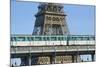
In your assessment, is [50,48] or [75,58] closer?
[50,48]

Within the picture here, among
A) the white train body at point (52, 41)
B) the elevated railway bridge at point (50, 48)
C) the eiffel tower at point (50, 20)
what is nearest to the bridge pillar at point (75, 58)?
the elevated railway bridge at point (50, 48)

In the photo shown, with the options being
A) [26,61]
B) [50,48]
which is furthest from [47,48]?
[26,61]

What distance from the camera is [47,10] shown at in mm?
2154

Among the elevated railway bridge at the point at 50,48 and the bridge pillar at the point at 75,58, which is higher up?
the elevated railway bridge at the point at 50,48

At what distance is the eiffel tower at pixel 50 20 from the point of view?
83.4 inches

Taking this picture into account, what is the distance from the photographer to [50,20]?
2.16 m

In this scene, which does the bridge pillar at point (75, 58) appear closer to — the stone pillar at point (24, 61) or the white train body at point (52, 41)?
the white train body at point (52, 41)

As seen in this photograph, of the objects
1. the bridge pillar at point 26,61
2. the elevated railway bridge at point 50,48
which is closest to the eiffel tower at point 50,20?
the elevated railway bridge at point 50,48

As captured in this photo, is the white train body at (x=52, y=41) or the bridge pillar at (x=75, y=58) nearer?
the white train body at (x=52, y=41)

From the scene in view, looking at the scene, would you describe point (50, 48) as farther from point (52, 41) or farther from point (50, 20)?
point (50, 20)

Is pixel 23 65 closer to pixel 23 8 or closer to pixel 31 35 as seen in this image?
pixel 31 35

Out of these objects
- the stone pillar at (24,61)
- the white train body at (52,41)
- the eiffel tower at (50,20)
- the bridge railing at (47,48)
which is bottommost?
the stone pillar at (24,61)
